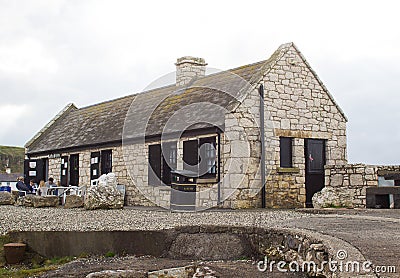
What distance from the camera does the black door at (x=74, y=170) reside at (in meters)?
20.9

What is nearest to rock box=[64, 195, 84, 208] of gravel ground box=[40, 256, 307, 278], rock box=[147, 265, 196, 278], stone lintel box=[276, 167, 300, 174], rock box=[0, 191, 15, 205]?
rock box=[0, 191, 15, 205]

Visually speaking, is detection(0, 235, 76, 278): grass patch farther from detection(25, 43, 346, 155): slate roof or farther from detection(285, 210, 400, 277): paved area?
detection(25, 43, 346, 155): slate roof

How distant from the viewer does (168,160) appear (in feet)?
55.0

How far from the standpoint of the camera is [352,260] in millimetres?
4945

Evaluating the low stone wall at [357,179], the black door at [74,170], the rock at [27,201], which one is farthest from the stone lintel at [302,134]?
the black door at [74,170]

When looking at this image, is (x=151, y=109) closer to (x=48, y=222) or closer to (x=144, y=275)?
(x=48, y=222)

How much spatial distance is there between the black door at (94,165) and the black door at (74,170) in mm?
1269

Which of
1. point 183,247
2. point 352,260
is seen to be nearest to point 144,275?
point 183,247

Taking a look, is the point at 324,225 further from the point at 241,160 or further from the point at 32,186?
the point at 32,186

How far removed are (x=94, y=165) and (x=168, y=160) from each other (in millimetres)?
4099

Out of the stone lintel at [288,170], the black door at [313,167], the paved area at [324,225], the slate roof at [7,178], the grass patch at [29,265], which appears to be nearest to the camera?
the paved area at [324,225]

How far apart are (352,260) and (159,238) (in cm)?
406

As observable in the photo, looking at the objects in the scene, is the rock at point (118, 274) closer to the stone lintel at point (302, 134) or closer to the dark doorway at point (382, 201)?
the dark doorway at point (382, 201)

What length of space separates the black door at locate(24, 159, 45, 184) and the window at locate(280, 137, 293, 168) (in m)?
11.6
